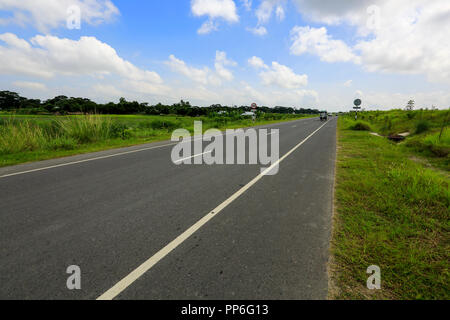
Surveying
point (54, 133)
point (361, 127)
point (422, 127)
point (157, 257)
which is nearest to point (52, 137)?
point (54, 133)

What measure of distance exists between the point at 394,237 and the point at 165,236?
9.61 feet

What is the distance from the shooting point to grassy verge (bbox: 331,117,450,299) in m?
1.82

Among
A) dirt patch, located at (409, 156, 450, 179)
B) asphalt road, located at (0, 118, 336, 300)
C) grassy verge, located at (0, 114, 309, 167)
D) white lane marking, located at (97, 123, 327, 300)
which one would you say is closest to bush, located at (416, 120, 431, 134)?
dirt patch, located at (409, 156, 450, 179)

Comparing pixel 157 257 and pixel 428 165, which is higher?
pixel 428 165

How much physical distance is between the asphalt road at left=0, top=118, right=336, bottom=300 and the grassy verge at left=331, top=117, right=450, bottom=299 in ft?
0.73

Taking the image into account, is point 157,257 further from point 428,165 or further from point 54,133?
point 54,133

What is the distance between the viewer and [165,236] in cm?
258

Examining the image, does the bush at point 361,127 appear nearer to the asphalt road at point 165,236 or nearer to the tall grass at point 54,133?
the asphalt road at point 165,236

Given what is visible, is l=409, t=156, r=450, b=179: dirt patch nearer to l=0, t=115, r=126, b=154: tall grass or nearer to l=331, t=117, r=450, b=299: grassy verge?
l=331, t=117, r=450, b=299: grassy verge

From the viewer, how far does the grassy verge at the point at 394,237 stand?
1824 millimetres

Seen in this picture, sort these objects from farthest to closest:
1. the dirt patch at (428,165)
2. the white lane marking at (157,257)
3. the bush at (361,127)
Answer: the bush at (361,127) → the dirt patch at (428,165) → the white lane marking at (157,257)

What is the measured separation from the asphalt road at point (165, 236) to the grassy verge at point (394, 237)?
0.22m

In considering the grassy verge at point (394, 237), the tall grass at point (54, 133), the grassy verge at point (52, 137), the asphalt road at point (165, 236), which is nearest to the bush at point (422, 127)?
the grassy verge at point (394, 237)
